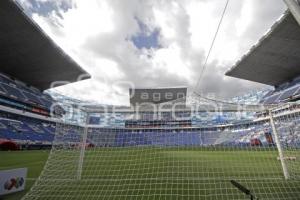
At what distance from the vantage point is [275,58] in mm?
26469

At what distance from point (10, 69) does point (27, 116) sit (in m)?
7.32

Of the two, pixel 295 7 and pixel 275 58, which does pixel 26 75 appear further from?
pixel 275 58

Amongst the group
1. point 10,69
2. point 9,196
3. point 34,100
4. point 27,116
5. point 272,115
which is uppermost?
point 10,69

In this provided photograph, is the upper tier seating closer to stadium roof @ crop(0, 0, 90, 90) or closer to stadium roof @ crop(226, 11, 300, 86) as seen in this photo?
stadium roof @ crop(226, 11, 300, 86)

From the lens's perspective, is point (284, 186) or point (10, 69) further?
point (10, 69)

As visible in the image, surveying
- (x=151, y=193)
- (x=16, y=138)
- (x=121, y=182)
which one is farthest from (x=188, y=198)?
(x=16, y=138)

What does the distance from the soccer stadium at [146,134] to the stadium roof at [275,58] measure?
12 cm

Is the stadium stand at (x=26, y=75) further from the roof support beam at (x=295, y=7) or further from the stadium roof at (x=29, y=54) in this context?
the roof support beam at (x=295, y=7)

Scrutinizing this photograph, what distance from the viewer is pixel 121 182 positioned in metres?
4.45

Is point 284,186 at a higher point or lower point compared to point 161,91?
lower

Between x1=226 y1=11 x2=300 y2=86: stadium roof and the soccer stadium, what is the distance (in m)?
0.12

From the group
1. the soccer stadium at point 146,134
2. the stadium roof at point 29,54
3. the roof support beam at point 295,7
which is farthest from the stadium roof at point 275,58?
the stadium roof at point 29,54

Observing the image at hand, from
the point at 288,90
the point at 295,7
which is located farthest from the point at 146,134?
the point at 288,90

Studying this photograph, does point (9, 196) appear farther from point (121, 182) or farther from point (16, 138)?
point (16, 138)
